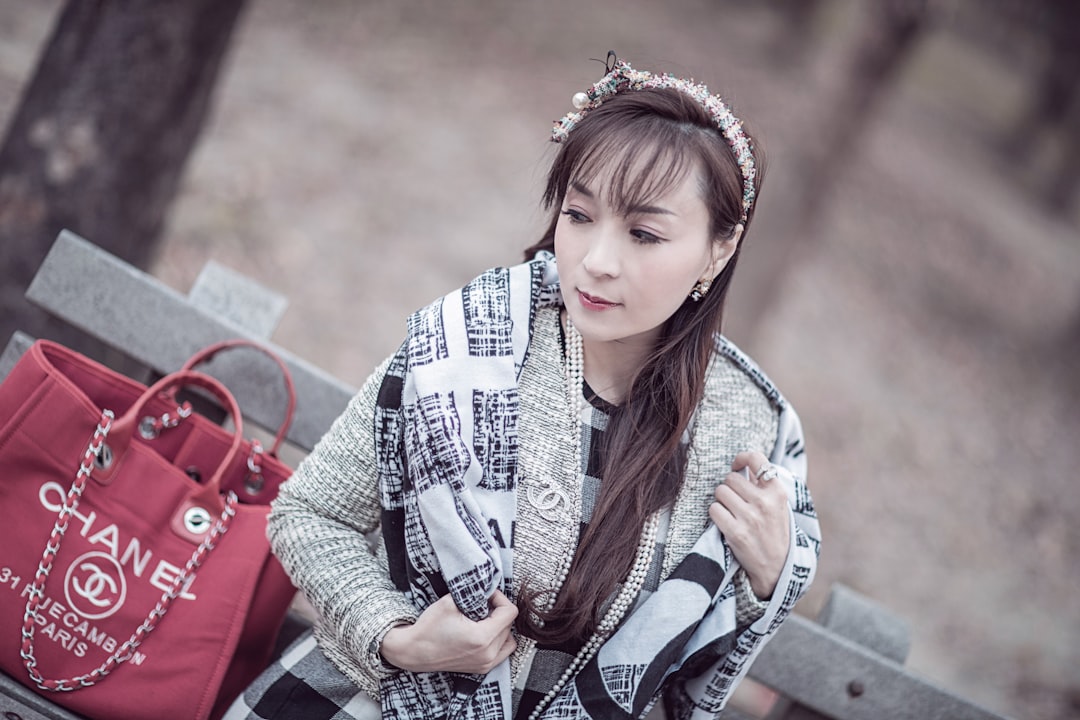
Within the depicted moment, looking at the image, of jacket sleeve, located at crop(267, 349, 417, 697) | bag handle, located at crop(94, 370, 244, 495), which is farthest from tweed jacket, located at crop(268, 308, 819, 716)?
bag handle, located at crop(94, 370, 244, 495)

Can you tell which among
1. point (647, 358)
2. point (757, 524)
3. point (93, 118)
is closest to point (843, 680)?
point (757, 524)

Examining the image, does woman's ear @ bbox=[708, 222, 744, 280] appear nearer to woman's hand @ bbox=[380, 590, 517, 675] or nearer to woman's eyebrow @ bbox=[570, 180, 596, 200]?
woman's eyebrow @ bbox=[570, 180, 596, 200]

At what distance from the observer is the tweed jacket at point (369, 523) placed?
5.73 ft

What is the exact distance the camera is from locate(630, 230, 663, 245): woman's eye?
167 cm

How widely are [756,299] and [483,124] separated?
17.2 feet

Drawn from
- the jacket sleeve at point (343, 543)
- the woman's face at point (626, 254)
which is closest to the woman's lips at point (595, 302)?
the woman's face at point (626, 254)

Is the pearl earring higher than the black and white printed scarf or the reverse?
higher

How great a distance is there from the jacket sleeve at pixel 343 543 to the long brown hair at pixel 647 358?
299 millimetres

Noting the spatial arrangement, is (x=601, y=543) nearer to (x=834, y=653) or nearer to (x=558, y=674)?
(x=558, y=674)

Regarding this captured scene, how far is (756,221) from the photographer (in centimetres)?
523

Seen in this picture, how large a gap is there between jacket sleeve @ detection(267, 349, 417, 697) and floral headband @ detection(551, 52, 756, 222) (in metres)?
0.66

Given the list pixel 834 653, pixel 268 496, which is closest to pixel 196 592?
pixel 268 496

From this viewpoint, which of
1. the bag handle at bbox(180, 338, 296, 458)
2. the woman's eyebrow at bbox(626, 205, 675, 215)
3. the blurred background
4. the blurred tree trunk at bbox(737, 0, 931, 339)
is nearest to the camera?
the woman's eyebrow at bbox(626, 205, 675, 215)

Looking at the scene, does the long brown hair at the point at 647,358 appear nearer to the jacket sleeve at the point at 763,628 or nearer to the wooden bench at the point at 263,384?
the jacket sleeve at the point at 763,628
